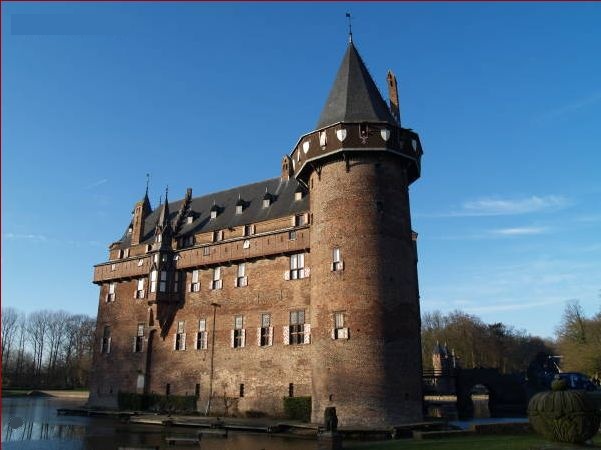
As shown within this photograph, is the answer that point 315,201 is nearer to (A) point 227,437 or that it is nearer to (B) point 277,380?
(B) point 277,380

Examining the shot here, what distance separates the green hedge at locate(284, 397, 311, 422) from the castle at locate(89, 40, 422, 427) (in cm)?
58

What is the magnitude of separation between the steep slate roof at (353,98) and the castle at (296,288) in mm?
100

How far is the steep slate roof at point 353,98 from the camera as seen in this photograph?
29281mm

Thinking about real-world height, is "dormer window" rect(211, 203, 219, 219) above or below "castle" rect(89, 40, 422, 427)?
above

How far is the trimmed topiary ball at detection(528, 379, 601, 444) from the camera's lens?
34.3 feet

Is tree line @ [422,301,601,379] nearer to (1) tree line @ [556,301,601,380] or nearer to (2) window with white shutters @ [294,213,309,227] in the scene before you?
(1) tree line @ [556,301,601,380]

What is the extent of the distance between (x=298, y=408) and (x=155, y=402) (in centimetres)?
1278

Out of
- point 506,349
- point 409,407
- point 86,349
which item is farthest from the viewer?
point 86,349

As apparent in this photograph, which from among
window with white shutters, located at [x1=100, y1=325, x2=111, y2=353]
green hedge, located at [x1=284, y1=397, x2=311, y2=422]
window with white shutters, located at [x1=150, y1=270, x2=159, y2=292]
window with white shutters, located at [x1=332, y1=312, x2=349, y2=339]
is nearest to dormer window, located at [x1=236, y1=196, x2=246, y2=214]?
window with white shutters, located at [x1=150, y1=270, x2=159, y2=292]

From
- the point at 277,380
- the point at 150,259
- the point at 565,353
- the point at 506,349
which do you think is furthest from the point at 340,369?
the point at 506,349

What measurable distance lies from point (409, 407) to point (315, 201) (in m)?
12.3

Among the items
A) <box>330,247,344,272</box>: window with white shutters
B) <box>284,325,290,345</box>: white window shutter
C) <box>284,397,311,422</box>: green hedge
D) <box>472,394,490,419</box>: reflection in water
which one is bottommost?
<box>472,394,490,419</box>: reflection in water

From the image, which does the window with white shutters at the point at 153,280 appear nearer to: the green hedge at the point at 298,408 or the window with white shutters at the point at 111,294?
the window with white shutters at the point at 111,294

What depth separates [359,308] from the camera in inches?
1034
